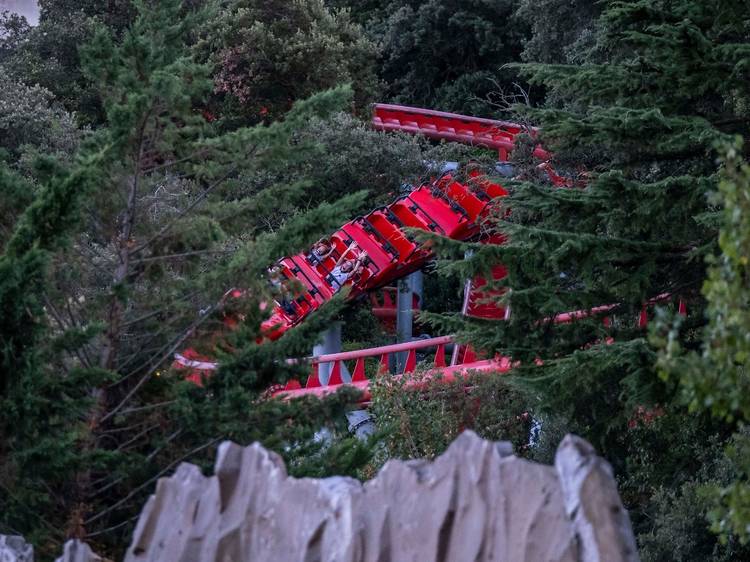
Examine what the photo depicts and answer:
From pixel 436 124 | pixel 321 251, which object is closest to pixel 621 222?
pixel 321 251

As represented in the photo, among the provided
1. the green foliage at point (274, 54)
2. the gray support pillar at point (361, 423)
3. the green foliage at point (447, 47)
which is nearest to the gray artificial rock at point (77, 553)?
the gray support pillar at point (361, 423)

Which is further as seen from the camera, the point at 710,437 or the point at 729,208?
the point at 710,437

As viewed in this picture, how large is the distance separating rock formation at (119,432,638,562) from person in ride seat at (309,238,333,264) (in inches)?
452

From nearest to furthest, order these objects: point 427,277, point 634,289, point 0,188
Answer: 1. point 0,188
2. point 634,289
3. point 427,277

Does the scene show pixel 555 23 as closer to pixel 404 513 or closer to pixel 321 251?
pixel 321 251

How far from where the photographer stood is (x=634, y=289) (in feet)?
30.9

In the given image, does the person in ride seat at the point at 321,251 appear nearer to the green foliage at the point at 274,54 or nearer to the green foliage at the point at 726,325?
the green foliage at the point at 274,54

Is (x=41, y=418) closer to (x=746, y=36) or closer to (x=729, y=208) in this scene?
(x=729, y=208)

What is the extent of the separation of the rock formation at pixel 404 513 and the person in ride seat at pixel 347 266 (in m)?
11.0

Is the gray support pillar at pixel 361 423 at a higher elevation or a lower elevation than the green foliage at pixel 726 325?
lower

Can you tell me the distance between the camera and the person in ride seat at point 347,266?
16.6 metres

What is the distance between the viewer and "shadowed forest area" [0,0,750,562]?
278 inches

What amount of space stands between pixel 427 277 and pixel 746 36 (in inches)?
514

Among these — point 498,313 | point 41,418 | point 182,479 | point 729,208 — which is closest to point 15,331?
point 41,418
